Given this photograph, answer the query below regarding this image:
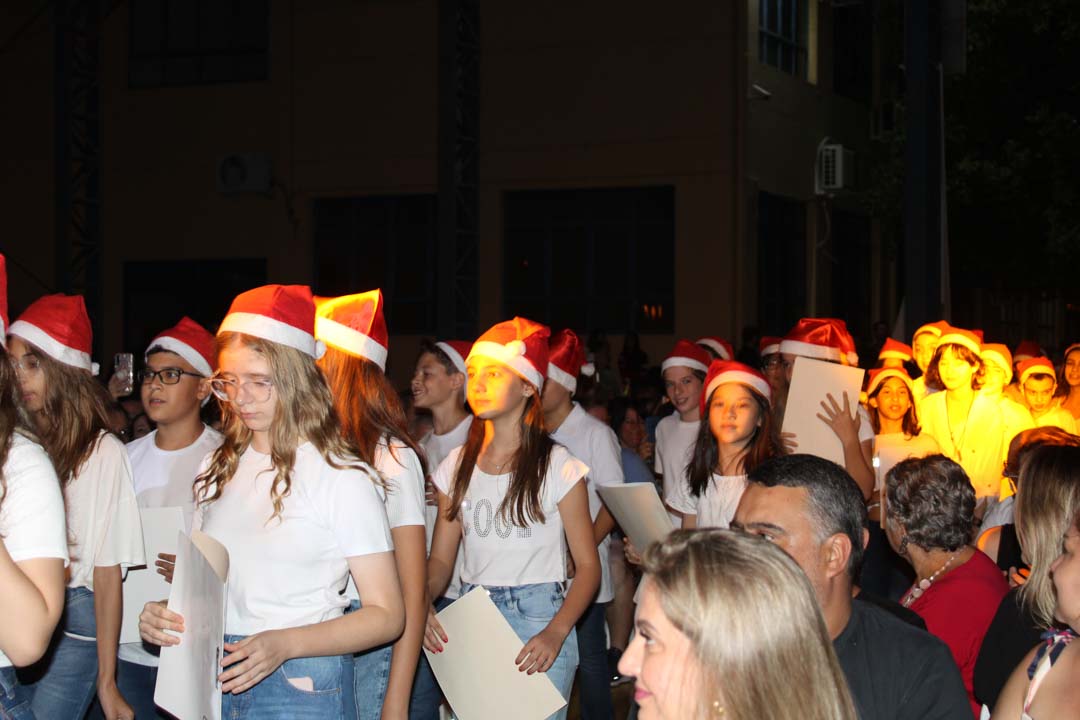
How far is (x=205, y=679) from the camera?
297 centimetres

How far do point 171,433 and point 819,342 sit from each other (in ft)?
13.1

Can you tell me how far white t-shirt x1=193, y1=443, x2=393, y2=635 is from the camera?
3.22m

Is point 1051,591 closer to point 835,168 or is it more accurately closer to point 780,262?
point 780,262

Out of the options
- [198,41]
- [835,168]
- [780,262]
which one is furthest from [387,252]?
[835,168]

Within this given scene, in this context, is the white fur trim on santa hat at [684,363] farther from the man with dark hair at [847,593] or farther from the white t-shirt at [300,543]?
the white t-shirt at [300,543]

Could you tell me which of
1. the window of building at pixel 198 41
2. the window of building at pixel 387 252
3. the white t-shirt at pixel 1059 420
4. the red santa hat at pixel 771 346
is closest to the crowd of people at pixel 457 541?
the red santa hat at pixel 771 346

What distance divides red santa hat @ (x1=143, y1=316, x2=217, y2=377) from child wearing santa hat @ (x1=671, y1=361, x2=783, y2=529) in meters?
2.14

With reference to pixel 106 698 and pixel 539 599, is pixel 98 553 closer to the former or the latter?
pixel 106 698

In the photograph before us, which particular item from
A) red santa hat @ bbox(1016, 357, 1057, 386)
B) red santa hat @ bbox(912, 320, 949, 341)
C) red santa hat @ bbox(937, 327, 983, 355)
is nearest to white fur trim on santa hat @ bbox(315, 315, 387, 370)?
red santa hat @ bbox(937, 327, 983, 355)

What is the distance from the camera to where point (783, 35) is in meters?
21.8

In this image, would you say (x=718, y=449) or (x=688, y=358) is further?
(x=688, y=358)

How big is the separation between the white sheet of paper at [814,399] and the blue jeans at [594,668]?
1301 mm

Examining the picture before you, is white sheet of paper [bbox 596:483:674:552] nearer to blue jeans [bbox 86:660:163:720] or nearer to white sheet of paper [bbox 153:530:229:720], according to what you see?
blue jeans [bbox 86:660:163:720]

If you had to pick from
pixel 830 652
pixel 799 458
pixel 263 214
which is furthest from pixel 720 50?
pixel 830 652
